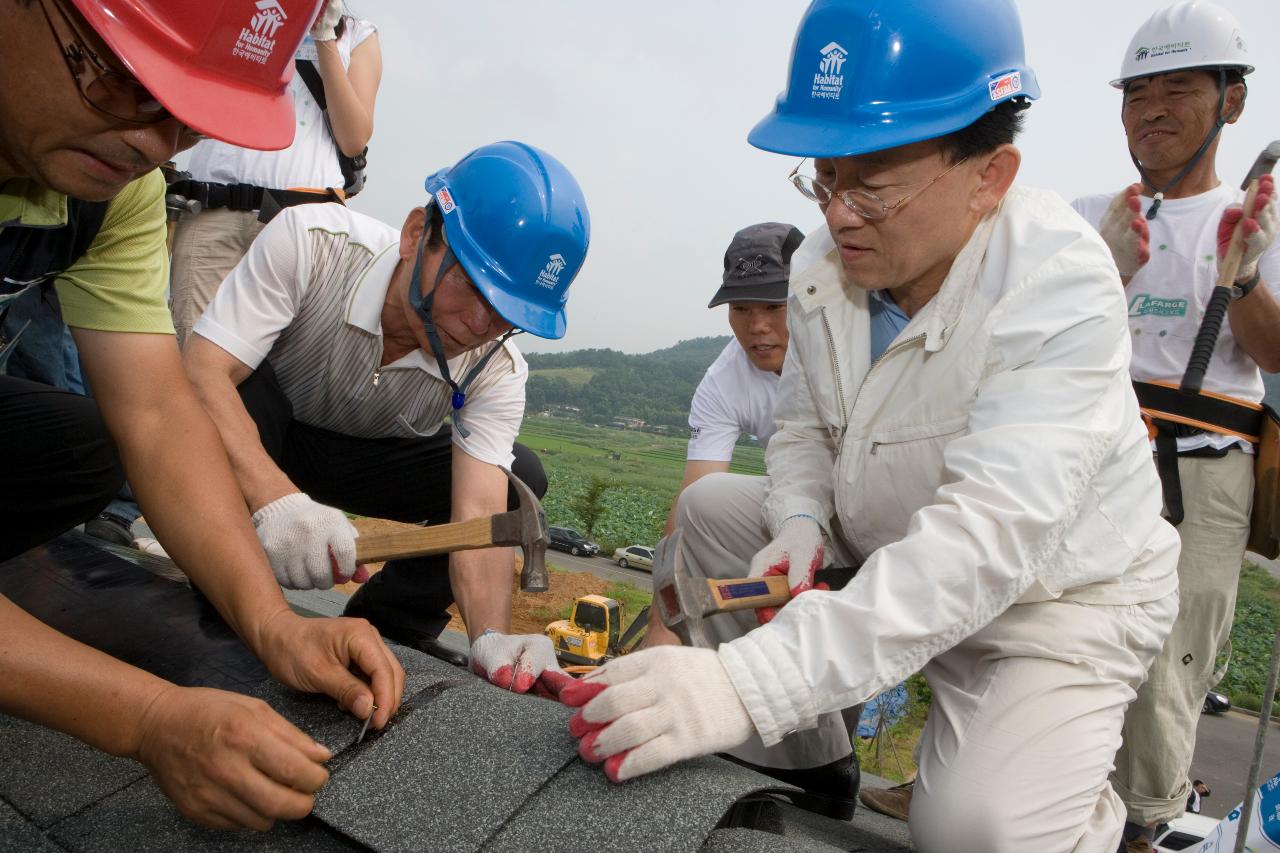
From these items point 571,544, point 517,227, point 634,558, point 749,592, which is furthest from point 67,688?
point 634,558

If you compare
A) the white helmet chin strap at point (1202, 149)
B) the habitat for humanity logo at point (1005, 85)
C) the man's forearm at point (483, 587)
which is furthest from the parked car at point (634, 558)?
the habitat for humanity logo at point (1005, 85)

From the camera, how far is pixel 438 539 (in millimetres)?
2709

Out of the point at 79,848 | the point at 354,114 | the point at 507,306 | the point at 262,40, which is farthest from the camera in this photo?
the point at 354,114

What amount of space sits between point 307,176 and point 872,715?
11198 mm

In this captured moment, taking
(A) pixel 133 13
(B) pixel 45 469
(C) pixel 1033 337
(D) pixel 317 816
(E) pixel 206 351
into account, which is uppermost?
(A) pixel 133 13

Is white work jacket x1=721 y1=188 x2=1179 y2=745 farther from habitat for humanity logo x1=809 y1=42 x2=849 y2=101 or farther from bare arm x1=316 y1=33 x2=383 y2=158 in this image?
bare arm x1=316 y1=33 x2=383 y2=158

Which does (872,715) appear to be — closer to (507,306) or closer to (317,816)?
(507,306)

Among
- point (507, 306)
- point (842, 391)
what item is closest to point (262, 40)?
point (507, 306)

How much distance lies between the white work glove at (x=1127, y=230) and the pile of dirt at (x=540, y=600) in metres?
9.81

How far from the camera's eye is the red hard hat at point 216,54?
166cm

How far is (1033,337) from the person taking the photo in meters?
2.21

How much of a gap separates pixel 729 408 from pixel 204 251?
106 inches

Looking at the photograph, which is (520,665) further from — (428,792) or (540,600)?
(540,600)

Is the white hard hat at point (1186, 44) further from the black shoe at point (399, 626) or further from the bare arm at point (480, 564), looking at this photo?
the black shoe at point (399, 626)
